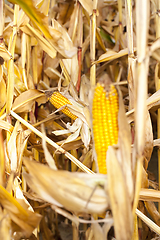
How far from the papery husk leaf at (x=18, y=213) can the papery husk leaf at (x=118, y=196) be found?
234 mm

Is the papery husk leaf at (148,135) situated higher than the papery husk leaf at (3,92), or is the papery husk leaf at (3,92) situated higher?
the papery husk leaf at (3,92)

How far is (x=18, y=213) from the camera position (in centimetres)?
55

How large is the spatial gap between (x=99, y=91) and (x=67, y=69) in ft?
1.61

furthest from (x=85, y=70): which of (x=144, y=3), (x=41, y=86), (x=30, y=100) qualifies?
(x=144, y=3)

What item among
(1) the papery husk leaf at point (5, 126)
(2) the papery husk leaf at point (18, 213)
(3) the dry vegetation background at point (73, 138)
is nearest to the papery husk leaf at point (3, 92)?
(3) the dry vegetation background at point (73, 138)

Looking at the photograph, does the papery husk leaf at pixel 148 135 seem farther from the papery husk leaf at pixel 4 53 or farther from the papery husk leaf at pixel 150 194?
the papery husk leaf at pixel 4 53

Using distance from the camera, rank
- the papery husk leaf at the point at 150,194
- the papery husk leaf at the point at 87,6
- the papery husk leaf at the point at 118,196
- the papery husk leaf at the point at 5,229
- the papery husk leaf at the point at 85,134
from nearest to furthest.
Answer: the papery husk leaf at the point at 118,196 < the papery husk leaf at the point at 5,229 < the papery husk leaf at the point at 150,194 < the papery husk leaf at the point at 85,134 < the papery husk leaf at the point at 87,6

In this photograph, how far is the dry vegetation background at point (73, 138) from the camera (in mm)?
424

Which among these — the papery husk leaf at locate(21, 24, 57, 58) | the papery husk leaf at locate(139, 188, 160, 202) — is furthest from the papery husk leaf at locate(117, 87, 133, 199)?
the papery husk leaf at locate(21, 24, 57, 58)

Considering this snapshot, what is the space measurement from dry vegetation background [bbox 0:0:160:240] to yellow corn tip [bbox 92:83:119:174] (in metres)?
0.02

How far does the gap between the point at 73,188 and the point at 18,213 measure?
0.22 m

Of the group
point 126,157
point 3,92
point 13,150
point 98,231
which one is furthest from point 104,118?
point 3,92

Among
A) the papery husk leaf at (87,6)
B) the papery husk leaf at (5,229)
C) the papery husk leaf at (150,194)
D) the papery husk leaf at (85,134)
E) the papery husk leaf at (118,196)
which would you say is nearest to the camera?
the papery husk leaf at (118,196)

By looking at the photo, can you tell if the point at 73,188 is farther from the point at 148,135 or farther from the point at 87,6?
the point at 87,6
